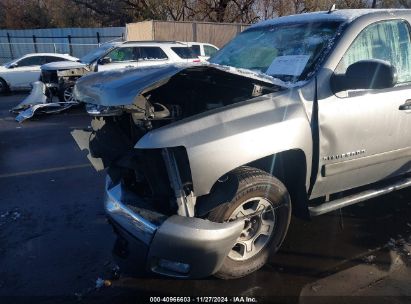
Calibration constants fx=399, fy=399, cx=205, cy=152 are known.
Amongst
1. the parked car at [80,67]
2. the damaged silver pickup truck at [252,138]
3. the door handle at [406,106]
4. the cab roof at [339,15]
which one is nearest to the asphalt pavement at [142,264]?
the damaged silver pickup truck at [252,138]

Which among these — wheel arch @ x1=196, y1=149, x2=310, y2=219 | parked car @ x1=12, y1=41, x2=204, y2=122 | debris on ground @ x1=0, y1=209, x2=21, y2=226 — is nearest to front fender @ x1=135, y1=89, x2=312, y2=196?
wheel arch @ x1=196, y1=149, x2=310, y2=219

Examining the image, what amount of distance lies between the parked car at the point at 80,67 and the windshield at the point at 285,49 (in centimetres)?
630

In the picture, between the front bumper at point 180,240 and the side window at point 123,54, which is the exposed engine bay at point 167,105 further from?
the side window at point 123,54

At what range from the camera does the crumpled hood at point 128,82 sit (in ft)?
8.66

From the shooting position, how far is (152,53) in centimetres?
1255

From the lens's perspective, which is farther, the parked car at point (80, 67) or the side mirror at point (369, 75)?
the parked car at point (80, 67)

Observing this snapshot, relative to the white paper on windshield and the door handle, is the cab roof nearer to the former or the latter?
the white paper on windshield

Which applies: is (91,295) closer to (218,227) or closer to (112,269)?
(112,269)

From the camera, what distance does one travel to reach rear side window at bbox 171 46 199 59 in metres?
13.1

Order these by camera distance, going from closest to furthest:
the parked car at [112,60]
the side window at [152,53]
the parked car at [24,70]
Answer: the parked car at [112,60], the side window at [152,53], the parked car at [24,70]

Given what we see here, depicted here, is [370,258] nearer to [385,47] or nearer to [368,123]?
[368,123]

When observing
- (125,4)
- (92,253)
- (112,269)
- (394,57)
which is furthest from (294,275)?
(125,4)

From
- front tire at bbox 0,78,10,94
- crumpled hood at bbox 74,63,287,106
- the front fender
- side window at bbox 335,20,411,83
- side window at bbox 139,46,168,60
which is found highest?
side window at bbox 335,20,411,83

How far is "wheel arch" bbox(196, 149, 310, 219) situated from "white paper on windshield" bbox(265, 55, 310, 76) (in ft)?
2.29
